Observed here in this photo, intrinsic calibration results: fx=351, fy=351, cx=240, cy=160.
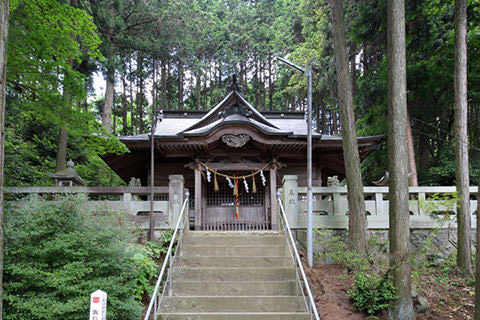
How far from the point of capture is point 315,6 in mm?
19500

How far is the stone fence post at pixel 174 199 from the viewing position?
28.4ft

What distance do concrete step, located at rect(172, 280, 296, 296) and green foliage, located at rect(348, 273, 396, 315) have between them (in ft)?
3.89

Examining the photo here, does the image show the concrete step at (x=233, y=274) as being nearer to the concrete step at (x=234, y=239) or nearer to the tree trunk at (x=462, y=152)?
the concrete step at (x=234, y=239)

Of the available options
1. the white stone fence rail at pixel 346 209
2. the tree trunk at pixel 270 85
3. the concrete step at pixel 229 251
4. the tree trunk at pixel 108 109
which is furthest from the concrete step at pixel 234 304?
the tree trunk at pixel 270 85

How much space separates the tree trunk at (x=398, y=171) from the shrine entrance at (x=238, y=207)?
17.2ft

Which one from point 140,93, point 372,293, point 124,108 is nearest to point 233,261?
point 372,293

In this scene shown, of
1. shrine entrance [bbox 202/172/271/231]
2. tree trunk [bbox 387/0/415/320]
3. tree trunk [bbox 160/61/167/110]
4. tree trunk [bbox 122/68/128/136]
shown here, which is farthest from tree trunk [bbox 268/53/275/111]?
tree trunk [bbox 387/0/415/320]

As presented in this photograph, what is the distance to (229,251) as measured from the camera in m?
7.89

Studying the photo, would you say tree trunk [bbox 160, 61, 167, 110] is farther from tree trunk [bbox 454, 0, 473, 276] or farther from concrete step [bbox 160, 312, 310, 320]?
concrete step [bbox 160, 312, 310, 320]

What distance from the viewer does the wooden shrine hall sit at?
35.5ft

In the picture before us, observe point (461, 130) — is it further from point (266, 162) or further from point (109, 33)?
point (109, 33)

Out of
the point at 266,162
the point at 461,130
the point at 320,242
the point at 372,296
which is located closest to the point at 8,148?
the point at 266,162

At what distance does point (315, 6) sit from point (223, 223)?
14.0m

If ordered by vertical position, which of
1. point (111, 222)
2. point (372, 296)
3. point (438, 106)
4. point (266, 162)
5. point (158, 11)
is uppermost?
point (158, 11)
